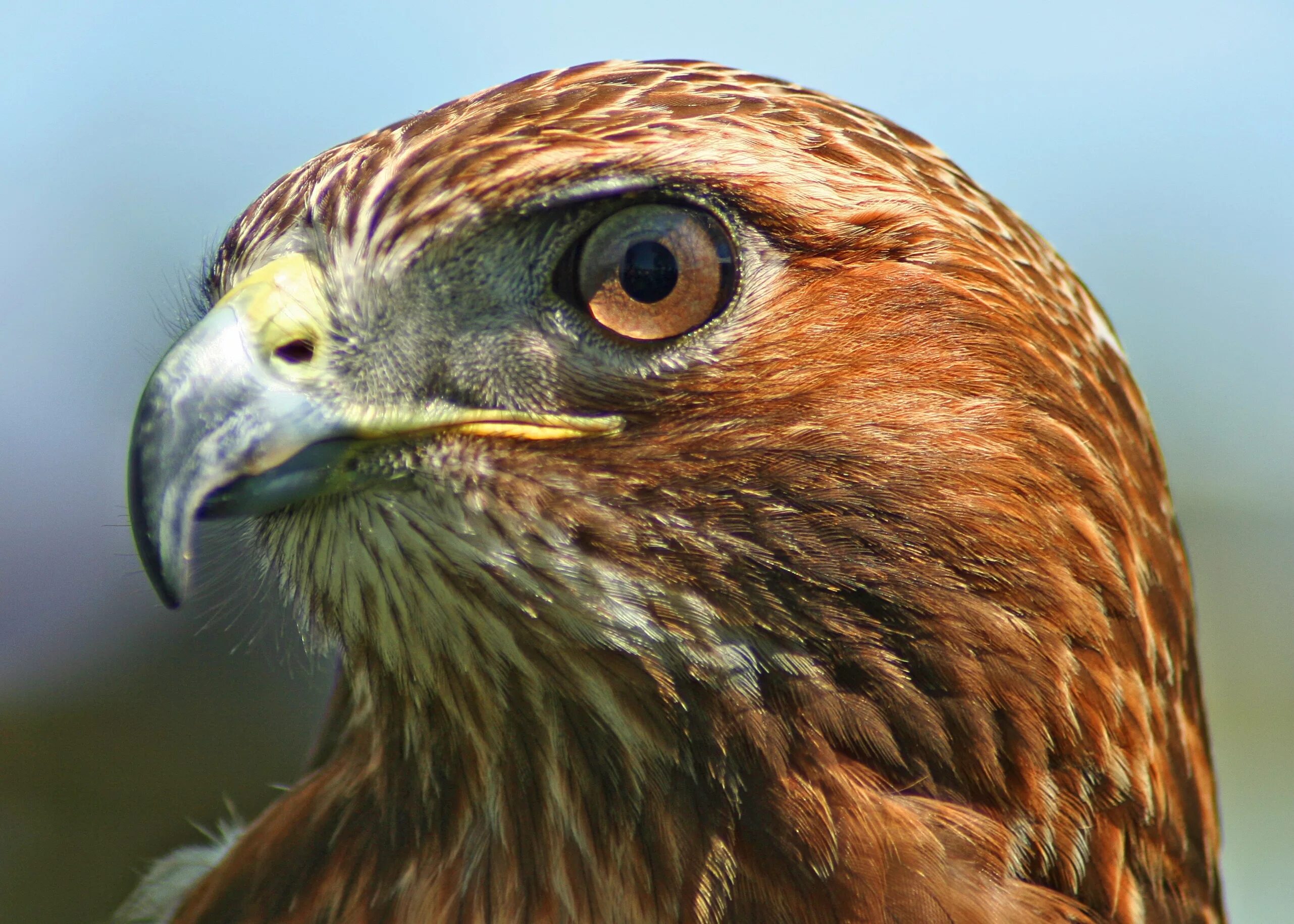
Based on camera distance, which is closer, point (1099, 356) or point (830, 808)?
point (830, 808)

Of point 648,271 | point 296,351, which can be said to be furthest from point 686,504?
point 296,351

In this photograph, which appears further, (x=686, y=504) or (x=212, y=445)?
(x=686, y=504)

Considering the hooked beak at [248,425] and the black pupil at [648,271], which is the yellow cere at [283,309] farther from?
the black pupil at [648,271]

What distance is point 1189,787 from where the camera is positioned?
2.03 m

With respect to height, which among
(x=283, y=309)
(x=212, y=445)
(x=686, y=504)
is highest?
(x=283, y=309)

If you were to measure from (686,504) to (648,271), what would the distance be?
0.33 metres

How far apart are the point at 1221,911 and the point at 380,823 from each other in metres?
1.58

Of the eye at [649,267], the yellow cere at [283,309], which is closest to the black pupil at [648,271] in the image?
the eye at [649,267]

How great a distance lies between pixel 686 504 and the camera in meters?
1.59

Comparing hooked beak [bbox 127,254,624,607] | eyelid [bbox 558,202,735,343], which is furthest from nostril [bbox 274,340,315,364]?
eyelid [bbox 558,202,735,343]

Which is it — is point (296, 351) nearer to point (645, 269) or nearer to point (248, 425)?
point (248, 425)

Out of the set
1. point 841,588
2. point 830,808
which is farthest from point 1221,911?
point 841,588

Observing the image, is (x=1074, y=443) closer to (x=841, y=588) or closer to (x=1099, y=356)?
(x=1099, y=356)

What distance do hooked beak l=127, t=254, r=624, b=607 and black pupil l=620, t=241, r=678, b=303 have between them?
0.19 m
